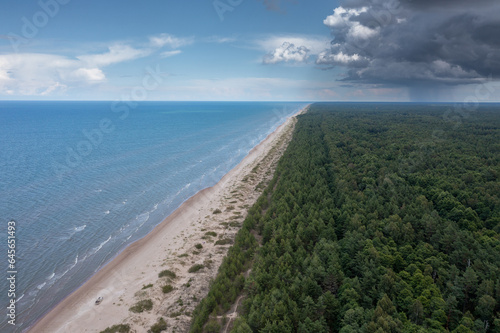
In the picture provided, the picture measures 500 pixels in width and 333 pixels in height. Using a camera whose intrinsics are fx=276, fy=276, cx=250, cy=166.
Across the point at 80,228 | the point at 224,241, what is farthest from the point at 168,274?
the point at 80,228

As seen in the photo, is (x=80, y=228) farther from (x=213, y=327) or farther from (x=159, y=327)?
(x=213, y=327)

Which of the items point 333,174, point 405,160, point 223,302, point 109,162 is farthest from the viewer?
point 109,162

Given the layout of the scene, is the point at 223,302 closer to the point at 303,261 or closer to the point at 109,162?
the point at 303,261

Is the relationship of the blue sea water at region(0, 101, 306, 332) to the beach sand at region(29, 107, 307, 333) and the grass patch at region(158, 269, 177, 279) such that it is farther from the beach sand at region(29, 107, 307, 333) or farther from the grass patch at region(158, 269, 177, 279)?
the grass patch at region(158, 269, 177, 279)

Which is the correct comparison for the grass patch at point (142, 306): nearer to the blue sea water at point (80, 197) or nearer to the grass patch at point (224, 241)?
the blue sea water at point (80, 197)

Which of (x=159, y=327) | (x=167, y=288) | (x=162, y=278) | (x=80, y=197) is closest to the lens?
(x=159, y=327)

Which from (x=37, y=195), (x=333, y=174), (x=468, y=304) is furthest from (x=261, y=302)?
(x=37, y=195)

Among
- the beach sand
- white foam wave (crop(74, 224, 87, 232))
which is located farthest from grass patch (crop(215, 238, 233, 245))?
white foam wave (crop(74, 224, 87, 232))
